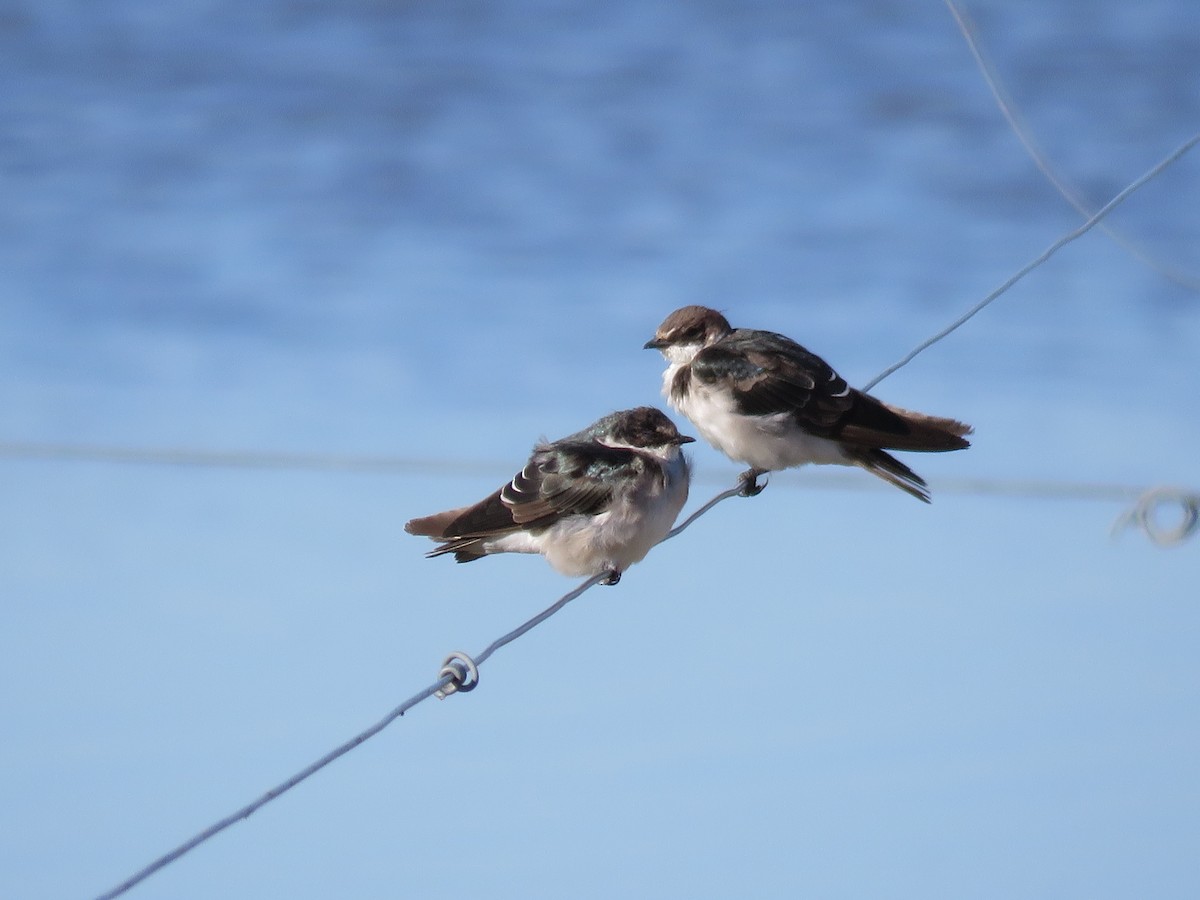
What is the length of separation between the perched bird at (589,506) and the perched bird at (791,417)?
16 centimetres

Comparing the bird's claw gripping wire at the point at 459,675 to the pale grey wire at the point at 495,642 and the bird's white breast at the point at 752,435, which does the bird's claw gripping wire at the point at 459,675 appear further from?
the bird's white breast at the point at 752,435

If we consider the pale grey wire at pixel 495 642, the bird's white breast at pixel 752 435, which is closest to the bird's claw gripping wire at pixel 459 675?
Result: the pale grey wire at pixel 495 642

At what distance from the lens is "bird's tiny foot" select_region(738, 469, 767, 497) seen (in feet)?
16.8

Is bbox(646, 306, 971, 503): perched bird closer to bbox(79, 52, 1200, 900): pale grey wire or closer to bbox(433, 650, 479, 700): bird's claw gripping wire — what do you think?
bbox(79, 52, 1200, 900): pale grey wire

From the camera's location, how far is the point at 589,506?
4824 mm

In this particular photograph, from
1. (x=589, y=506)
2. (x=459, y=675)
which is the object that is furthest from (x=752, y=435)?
(x=459, y=675)

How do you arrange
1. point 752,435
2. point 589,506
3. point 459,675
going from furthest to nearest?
point 752,435 → point 589,506 → point 459,675

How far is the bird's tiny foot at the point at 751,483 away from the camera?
511 centimetres

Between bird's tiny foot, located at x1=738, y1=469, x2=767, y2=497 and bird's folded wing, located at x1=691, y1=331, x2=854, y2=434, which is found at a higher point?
bird's folded wing, located at x1=691, y1=331, x2=854, y2=434

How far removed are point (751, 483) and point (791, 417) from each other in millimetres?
273

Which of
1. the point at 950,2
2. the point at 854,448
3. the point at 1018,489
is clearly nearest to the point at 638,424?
the point at 854,448

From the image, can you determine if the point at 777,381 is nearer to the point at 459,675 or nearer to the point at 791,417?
the point at 791,417

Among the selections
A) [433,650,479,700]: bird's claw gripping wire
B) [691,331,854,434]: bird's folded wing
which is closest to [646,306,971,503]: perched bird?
[691,331,854,434]: bird's folded wing

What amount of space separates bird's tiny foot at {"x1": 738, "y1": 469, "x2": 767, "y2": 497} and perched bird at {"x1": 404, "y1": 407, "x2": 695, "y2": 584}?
243 mm
